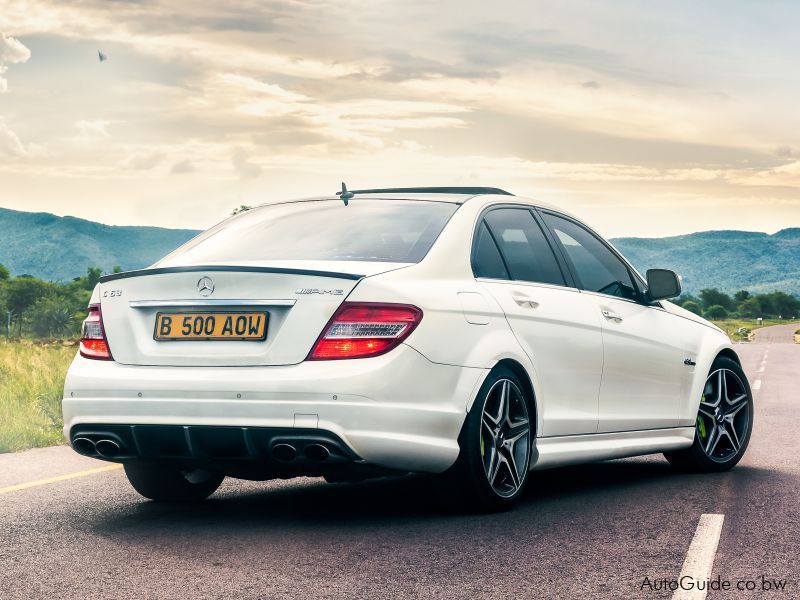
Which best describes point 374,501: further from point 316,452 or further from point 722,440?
point 722,440

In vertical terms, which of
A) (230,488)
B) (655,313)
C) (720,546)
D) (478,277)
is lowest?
(230,488)

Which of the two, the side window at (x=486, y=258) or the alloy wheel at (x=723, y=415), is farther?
the alloy wheel at (x=723, y=415)

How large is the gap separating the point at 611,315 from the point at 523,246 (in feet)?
2.79

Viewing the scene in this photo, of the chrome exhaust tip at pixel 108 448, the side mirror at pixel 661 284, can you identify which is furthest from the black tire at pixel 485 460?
the side mirror at pixel 661 284

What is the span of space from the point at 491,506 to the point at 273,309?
1502 millimetres

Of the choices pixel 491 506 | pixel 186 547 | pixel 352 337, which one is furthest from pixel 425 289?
pixel 186 547

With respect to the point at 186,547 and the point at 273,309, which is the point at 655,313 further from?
the point at 186,547

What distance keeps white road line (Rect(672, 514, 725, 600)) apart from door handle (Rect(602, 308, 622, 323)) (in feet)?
4.80

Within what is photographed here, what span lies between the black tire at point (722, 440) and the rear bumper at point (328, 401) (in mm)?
2860

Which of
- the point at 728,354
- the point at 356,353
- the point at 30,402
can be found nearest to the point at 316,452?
the point at 356,353

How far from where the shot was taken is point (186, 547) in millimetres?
5328

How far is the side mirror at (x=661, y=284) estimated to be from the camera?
7766 millimetres

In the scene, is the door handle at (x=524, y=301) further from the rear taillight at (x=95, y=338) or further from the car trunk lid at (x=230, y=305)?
the rear taillight at (x=95, y=338)

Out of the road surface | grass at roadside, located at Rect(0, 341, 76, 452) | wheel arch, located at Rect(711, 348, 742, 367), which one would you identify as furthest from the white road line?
the road surface
